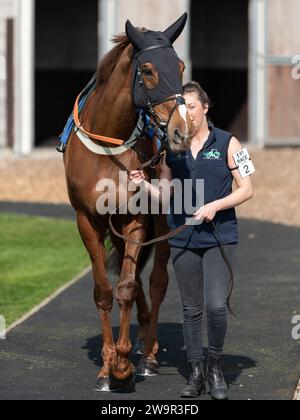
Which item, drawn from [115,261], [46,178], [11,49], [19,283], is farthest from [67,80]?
[115,261]

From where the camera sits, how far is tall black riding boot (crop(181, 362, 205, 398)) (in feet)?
22.9

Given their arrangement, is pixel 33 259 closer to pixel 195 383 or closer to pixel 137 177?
pixel 137 177

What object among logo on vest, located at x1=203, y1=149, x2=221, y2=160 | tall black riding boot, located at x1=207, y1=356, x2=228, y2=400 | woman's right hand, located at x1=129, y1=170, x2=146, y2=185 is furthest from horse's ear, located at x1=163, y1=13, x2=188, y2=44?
tall black riding boot, located at x1=207, y1=356, x2=228, y2=400

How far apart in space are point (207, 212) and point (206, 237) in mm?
211

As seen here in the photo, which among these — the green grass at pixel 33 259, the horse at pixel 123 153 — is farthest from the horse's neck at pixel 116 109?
the green grass at pixel 33 259

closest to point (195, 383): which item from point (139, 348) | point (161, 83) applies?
point (139, 348)

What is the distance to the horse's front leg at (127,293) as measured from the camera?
7.20 m

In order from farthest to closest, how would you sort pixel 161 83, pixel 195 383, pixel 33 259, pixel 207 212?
pixel 33 259 → pixel 195 383 → pixel 207 212 → pixel 161 83

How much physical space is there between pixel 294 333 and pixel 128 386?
195 cm

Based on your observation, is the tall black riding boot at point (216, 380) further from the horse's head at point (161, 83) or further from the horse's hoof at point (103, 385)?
the horse's head at point (161, 83)

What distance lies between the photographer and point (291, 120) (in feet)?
72.0

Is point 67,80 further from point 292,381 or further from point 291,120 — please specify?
point 292,381

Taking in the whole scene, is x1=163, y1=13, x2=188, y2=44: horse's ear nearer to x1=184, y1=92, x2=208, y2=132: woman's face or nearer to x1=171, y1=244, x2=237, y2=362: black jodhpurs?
x1=184, y1=92, x2=208, y2=132: woman's face

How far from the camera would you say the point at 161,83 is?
22.2ft
